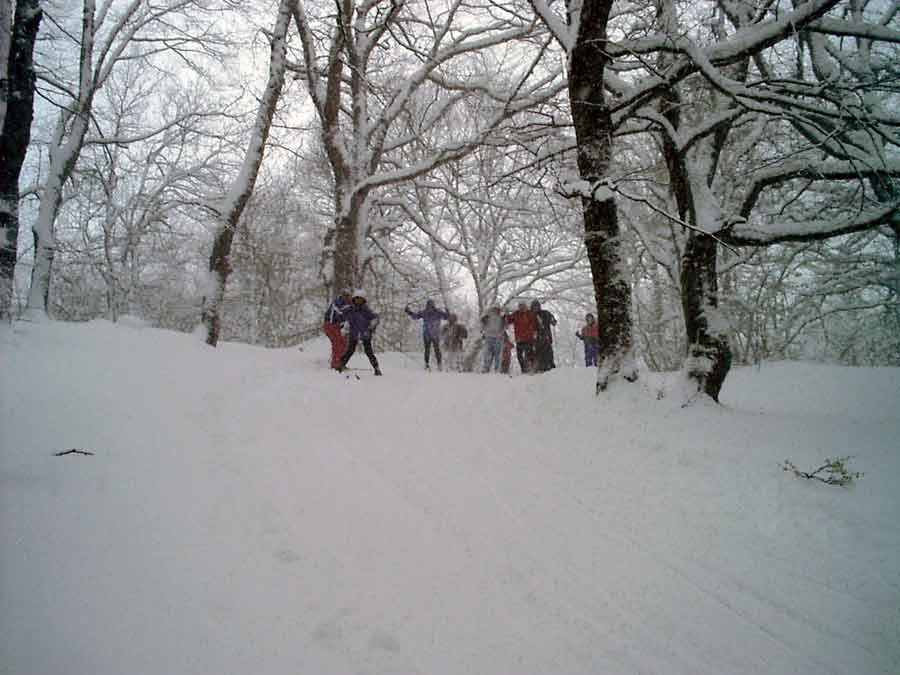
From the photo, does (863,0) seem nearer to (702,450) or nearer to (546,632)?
(702,450)

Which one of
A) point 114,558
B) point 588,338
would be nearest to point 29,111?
point 114,558

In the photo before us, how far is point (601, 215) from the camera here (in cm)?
558

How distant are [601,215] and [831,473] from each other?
338 centimetres

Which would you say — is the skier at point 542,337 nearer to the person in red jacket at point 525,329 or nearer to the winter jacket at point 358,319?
the person in red jacket at point 525,329

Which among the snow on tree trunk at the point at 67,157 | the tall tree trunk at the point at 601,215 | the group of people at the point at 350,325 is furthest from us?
the snow on tree trunk at the point at 67,157

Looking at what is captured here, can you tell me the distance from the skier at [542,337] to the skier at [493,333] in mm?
966

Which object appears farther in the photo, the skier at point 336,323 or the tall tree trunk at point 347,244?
the tall tree trunk at point 347,244

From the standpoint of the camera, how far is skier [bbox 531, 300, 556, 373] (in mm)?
11531

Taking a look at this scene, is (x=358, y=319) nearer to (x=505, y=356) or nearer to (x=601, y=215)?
(x=505, y=356)

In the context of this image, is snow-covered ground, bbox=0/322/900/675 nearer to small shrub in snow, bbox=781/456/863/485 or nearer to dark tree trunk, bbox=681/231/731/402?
small shrub in snow, bbox=781/456/863/485

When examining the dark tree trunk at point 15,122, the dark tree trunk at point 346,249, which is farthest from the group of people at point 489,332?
the dark tree trunk at point 15,122

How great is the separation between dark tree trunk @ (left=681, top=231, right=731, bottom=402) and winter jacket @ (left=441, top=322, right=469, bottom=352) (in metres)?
8.61

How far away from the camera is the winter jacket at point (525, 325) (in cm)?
1139

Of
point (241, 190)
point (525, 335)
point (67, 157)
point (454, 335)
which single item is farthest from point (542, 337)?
point (67, 157)
